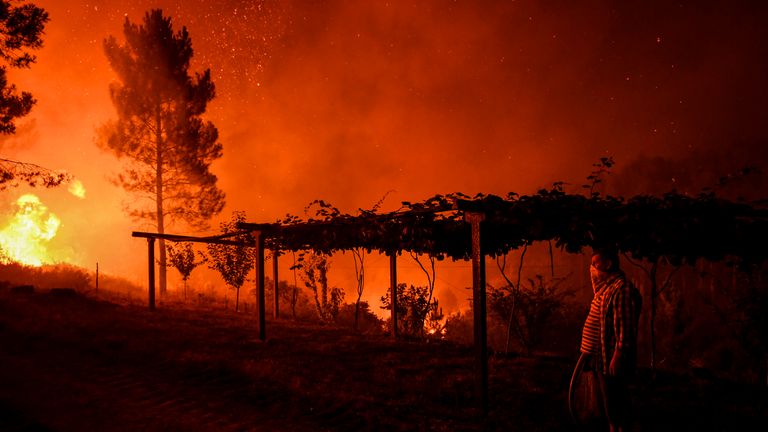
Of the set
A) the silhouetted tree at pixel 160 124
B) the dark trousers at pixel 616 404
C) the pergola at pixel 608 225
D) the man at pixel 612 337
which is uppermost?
the silhouetted tree at pixel 160 124

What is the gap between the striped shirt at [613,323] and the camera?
4.02m

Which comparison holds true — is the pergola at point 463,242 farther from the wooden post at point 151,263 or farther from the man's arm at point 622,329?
the man's arm at point 622,329

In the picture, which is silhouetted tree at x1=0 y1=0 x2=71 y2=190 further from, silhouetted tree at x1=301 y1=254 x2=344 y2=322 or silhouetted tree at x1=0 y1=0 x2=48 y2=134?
silhouetted tree at x1=301 y1=254 x2=344 y2=322

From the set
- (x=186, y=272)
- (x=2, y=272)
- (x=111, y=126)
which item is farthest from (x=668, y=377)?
(x=2, y=272)

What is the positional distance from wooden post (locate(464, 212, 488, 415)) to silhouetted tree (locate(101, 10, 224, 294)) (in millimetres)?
20634

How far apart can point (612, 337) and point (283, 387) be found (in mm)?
5324

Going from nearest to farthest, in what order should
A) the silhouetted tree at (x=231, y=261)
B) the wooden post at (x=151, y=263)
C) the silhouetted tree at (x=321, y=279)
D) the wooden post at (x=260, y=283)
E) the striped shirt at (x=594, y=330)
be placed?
1. the striped shirt at (x=594, y=330)
2. the wooden post at (x=260, y=283)
3. the wooden post at (x=151, y=263)
4. the silhouetted tree at (x=321, y=279)
5. the silhouetted tree at (x=231, y=261)

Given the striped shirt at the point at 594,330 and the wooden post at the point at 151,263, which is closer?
the striped shirt at the point at 594,330

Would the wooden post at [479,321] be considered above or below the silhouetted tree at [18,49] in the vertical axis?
below

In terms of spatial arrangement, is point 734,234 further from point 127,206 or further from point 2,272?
point 2,272

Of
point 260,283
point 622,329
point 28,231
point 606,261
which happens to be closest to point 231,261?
point 260,283

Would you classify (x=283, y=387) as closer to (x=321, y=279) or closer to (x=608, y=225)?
(x=608, y=225)

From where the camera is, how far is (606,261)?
445cm

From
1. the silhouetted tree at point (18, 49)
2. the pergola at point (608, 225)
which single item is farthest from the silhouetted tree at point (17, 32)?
the pergola at point (608, 225)
